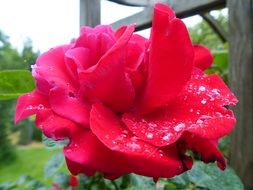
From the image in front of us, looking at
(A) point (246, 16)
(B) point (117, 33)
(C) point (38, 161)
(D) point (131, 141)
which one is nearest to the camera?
(D) point (131, 141)

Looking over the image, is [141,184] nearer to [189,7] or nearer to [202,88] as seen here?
[202,88]

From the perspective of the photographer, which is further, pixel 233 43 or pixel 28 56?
pixel 233 43

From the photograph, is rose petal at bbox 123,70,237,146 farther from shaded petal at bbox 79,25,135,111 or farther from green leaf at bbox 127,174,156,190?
green leaf at bbox 127,174,156,190

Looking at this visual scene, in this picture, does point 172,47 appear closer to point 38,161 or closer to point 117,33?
point 117,33

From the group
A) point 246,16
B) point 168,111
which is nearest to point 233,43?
point 246,16

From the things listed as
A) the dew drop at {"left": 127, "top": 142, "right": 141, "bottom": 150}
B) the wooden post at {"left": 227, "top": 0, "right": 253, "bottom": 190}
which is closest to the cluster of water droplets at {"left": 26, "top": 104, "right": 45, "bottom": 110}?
the dew drop at {"left": 127, "top": 142, "right": 141, "bottom": 150}

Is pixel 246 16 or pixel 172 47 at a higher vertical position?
pixel 172 47
